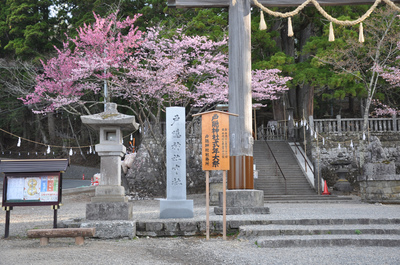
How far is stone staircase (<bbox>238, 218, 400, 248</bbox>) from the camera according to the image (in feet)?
20.7

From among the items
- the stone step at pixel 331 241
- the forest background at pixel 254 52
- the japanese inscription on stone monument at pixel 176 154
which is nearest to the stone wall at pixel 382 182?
the forest background at pixel 254 52

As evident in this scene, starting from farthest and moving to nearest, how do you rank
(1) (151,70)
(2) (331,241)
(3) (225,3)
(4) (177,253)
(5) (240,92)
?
(1) (151,70) < (3) (225,3) < (5) (240,92) < (2) (331,241) < (4) (177,253)

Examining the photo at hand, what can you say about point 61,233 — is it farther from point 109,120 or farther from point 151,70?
point 151,70

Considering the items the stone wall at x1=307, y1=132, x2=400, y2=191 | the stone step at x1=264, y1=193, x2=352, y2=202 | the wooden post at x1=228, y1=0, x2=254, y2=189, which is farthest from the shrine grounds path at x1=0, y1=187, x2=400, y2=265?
the stone wall at x1=307, y1=132, x2=400, y2=191

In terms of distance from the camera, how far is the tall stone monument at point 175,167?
845cm

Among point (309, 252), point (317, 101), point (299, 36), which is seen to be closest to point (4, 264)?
point (309, 252)

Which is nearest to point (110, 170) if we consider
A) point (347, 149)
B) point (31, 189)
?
point (31, 189)

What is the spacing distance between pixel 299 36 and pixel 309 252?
20120 millimetres

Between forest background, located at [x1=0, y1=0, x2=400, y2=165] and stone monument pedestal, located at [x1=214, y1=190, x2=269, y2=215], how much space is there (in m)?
8.89

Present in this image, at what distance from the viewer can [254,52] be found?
19.1 m

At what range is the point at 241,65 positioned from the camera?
962 centimetres

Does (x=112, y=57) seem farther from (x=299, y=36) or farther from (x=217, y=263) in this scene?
(x=299, y=36)

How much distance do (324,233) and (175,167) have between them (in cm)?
350

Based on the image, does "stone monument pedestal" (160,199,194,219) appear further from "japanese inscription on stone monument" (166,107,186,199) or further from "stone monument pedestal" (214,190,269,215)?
"stone monument pedestal" (214,190,269,215)
